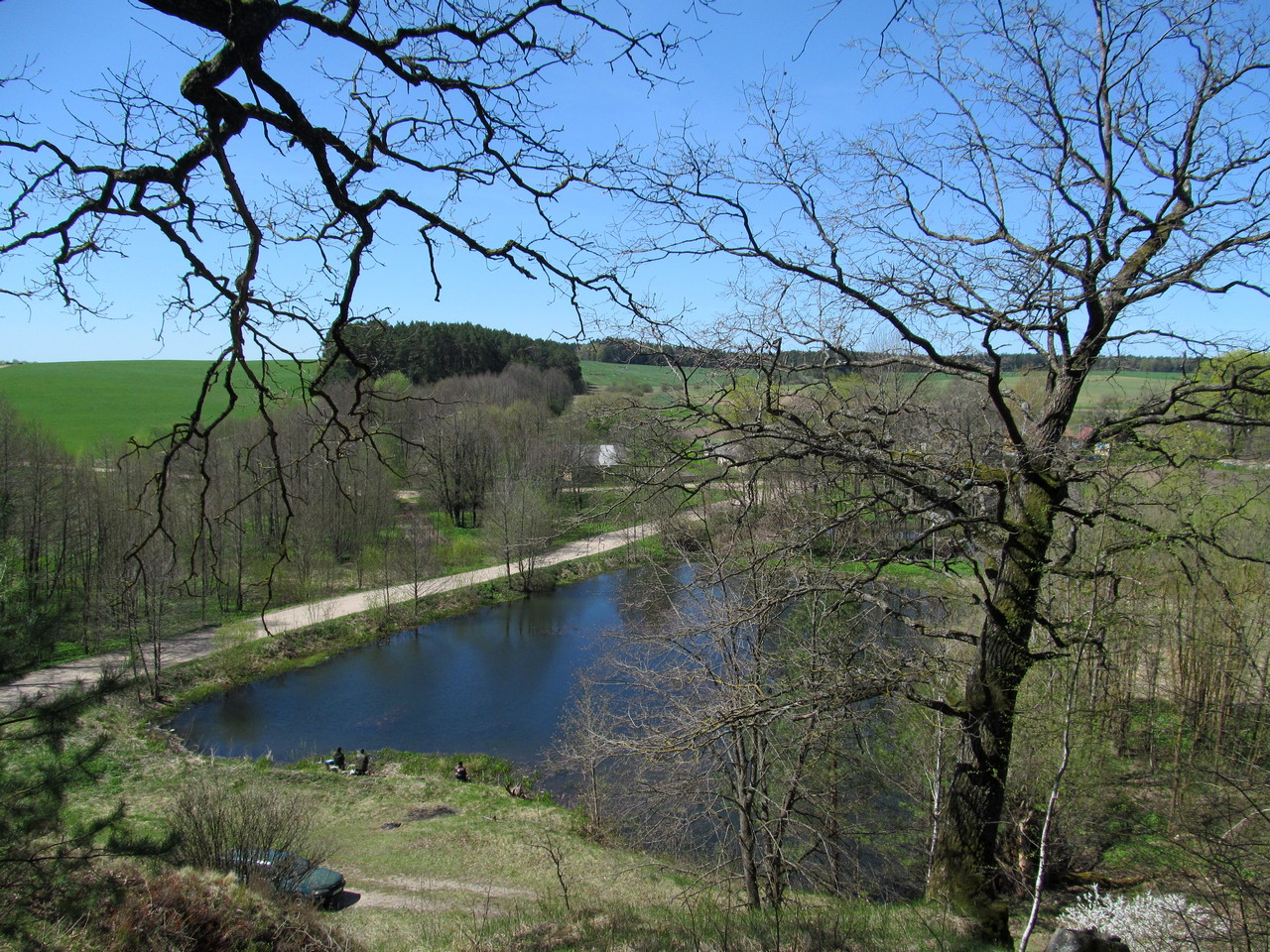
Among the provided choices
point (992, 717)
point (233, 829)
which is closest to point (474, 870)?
point (233, 829)

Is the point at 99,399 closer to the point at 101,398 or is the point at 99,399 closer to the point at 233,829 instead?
the point at 101,398

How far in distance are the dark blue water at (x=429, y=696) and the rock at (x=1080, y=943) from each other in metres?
Answer: 9.97

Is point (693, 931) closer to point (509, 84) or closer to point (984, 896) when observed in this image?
point (984, 896)

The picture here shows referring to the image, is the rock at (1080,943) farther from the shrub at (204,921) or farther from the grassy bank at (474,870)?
the shrub at (204,921)

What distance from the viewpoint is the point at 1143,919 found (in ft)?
22.1

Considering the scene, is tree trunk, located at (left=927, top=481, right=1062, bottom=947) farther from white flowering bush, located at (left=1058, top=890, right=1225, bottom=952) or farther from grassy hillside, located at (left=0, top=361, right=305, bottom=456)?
grassy hillside, located at (left=0, top=361, right=305, bottom=456)

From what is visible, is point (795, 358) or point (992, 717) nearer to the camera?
point (992, 717)

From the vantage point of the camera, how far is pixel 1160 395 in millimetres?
4410

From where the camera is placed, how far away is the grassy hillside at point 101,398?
31500 mm

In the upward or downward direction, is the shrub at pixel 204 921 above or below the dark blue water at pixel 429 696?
above

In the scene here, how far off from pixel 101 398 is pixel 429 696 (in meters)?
28.9

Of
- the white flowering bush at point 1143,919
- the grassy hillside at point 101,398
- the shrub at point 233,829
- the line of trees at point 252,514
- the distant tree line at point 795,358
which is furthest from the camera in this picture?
the grassy hillside at point 101,398

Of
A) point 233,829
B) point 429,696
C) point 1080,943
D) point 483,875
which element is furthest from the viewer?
point 429,696

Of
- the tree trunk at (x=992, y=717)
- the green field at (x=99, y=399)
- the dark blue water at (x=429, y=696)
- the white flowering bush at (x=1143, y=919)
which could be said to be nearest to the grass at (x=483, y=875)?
the tree trunk at (x=992, y=717)
